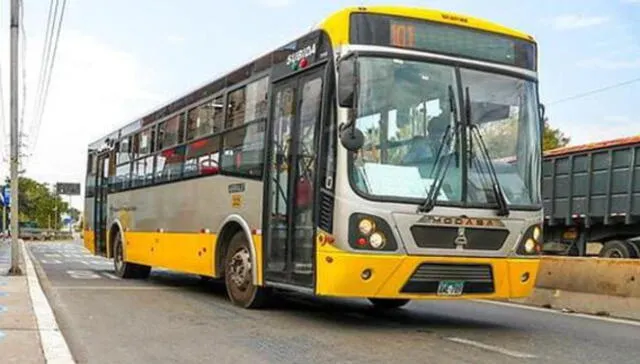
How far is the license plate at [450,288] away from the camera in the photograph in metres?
8.35

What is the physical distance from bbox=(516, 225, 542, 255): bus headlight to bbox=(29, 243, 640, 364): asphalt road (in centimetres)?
91

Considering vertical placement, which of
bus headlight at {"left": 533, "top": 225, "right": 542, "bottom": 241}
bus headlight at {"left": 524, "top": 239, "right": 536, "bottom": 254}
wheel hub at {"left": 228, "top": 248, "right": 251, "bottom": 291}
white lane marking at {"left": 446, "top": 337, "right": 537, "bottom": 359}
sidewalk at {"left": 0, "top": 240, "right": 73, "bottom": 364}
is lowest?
sidewalk at {"left": 0, "top": 240, "right": 73, "bottom": 364}

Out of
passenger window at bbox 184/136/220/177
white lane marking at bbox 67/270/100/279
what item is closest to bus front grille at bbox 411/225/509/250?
passenger window at bbox 184/136/220/177

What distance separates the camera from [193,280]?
16625mm

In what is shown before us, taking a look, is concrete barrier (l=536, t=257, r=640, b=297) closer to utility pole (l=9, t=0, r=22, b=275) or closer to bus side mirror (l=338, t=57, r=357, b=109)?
bus side mirror (l=338, t=57, r=357, b=109)

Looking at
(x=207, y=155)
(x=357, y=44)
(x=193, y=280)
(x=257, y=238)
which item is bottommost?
(x=193, y=280)

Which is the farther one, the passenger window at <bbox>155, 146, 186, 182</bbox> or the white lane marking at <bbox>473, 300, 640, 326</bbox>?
the passenger window at <bbox>155, 146, 186, 182</bbox>

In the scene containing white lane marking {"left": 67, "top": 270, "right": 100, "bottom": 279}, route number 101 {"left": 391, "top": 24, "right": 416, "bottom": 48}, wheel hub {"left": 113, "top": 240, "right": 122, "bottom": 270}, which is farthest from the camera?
wheel hub {"left": 113, "top": 240, "right": 122, "bottom": 270}

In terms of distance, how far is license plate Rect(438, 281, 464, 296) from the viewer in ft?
27.4

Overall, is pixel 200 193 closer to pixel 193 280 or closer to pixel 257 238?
pixel 257 238

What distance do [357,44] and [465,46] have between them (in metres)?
1.33

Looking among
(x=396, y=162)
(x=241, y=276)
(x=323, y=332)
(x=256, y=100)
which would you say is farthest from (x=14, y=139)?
(x=396, y=162)

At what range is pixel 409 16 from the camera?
28.7ft

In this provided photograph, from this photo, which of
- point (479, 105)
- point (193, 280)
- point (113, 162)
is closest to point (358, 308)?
point (479, 105)
